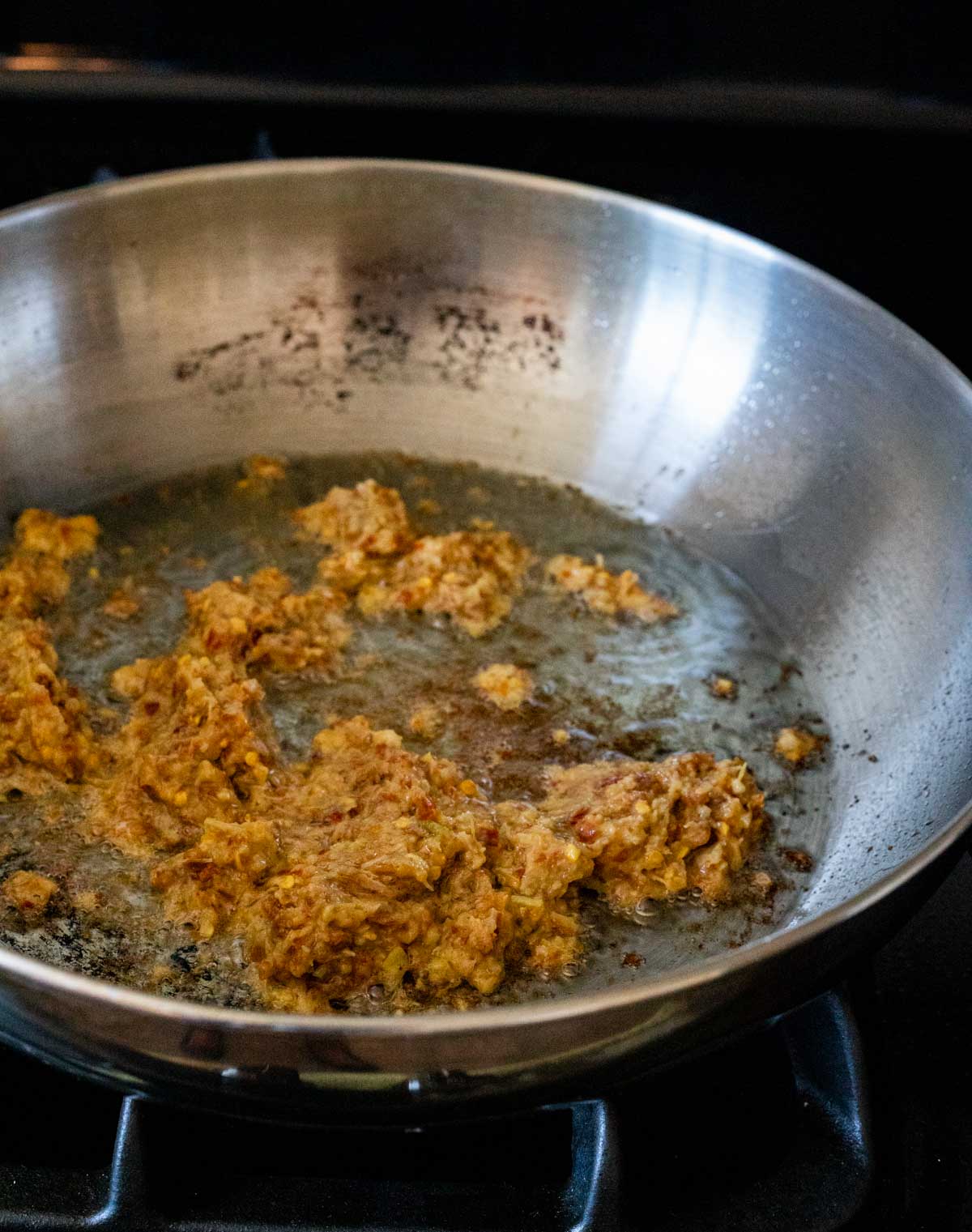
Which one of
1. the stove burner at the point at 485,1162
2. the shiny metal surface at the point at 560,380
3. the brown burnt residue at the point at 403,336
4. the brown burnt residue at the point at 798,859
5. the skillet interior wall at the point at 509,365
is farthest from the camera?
the brown burnt residue at the point at 403,336

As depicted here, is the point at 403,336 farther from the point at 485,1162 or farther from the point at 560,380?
the point at 485,1162

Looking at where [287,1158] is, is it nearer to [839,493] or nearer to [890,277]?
[839,493]

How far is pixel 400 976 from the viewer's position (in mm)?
1331

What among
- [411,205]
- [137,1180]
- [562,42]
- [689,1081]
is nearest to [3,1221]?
[137,1180]

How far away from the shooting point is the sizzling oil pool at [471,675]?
140cm

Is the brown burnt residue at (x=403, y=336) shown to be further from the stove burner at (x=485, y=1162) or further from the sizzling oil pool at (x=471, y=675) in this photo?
the stove burner at (x=485, y=1162)

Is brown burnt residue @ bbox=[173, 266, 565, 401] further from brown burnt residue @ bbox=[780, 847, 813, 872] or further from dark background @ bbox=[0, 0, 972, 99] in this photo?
brown burnt residue @ bbox=[780, 847, 813, 872]

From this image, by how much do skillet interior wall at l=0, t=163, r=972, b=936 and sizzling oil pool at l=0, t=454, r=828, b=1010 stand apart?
0.08m

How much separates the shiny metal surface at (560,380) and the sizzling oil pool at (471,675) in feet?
0.20

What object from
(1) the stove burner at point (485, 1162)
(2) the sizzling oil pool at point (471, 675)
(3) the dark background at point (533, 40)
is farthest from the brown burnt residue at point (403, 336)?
(1) the stove burner at point (485, 1162)

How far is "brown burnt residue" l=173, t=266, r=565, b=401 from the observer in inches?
86.2

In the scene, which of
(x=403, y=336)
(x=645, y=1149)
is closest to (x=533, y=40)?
(x=403, y=336)

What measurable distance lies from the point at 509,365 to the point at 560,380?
0.09m

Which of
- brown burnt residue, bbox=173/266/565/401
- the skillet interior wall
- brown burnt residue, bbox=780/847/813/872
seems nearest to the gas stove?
brown burnt residue, bbox=780/847/813/872
